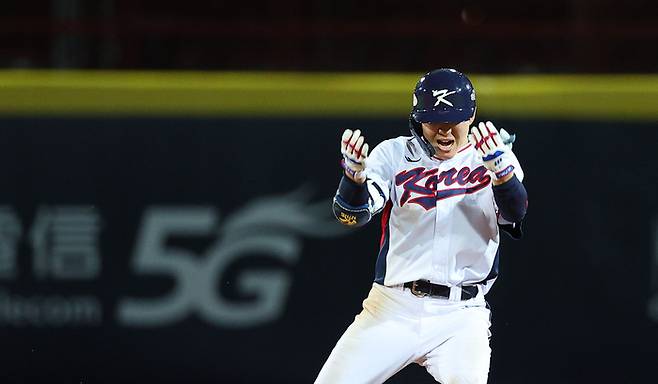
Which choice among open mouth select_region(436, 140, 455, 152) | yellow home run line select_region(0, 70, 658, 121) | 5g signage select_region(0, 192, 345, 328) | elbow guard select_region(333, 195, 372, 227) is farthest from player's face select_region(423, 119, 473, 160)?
5g signage select_region(0, 192, 345, 328)

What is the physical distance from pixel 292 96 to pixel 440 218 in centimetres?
211

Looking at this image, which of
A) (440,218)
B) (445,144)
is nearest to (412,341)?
(440,218)

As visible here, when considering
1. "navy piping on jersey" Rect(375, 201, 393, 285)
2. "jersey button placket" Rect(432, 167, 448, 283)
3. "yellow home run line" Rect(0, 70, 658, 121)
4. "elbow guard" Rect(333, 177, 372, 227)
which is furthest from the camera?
"yellow home run line" Rect(0, 70, 658, 121)

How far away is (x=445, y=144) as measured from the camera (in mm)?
4414

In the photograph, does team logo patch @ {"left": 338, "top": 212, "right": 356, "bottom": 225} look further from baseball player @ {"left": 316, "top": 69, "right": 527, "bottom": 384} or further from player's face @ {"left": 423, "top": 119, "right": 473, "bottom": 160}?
player's face @ {"left": 423, "top": 119, "right": 473, "bottom": 160}

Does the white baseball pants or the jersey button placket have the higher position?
the jersey button placket

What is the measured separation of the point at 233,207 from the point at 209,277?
425mm

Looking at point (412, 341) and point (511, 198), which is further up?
point (511, 198)

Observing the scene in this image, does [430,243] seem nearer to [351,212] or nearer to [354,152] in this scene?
[351,212]

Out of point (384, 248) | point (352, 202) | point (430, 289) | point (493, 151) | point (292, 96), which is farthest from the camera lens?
point (292, 96)

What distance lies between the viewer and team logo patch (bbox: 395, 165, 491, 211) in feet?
14.5

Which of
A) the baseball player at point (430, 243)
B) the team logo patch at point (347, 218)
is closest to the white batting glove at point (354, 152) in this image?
the baseball player at point (430, 243)

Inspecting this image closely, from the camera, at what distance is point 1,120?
244 inches

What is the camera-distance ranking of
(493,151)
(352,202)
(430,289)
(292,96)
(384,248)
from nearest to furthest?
(493,151)
(352,202)
(430,289)
(384,248)
(292,96)
